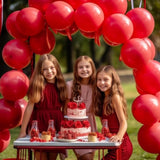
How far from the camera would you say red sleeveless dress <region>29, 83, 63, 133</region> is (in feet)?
16.1

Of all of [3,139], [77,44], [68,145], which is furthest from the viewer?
[77,44]

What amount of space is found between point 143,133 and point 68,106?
1.00 meters

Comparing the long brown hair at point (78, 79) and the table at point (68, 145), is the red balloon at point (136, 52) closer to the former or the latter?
the long brown hair at point (78, 79)

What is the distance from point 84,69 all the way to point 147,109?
2.97 feet

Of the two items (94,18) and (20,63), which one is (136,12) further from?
(20,63)

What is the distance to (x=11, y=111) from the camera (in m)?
5.05

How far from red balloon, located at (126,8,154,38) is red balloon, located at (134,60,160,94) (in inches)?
14.1

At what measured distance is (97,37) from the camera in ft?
15.8

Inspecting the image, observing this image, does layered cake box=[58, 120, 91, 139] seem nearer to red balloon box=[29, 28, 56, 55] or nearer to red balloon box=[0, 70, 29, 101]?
red balloon box=[0, 70, 29, 101]

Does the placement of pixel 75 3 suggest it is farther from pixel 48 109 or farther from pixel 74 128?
pixel 74 128

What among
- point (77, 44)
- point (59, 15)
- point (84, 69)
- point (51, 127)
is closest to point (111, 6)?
point (59, 15)

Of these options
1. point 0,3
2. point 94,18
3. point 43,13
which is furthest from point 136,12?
point 0,3

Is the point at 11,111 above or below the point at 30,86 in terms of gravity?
below

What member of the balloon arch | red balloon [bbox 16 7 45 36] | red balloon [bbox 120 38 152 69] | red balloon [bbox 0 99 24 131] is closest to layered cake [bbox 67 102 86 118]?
the balloon arch
